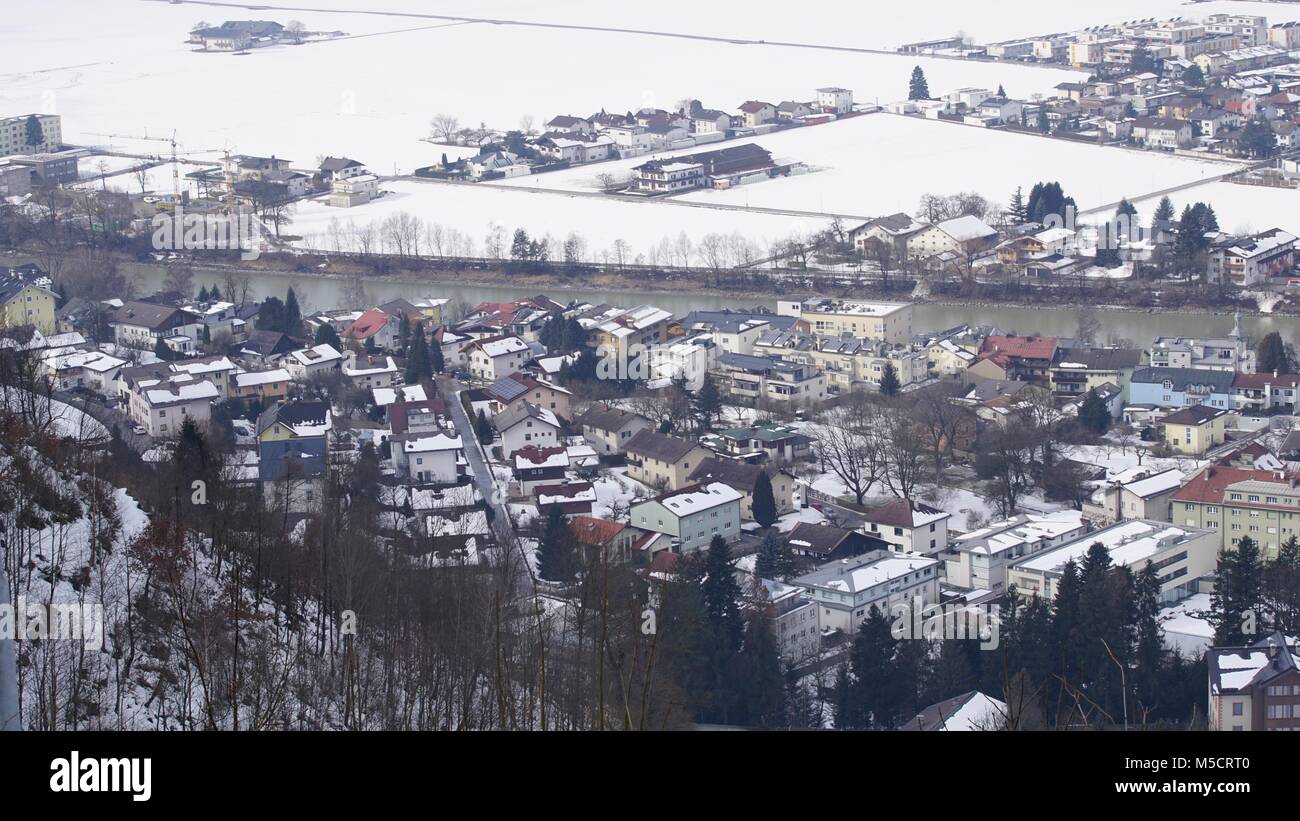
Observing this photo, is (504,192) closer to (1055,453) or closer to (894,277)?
(894,277)

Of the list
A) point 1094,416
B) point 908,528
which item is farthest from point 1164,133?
point 908,528

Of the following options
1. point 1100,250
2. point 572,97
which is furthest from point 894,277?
point 572,97

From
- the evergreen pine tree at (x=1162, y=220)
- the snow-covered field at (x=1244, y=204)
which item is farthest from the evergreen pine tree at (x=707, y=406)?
the snow-covered field at (x=1244, y=204)

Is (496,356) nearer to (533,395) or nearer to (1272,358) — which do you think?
(533,395)

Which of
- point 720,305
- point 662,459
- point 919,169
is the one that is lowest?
point 662,459

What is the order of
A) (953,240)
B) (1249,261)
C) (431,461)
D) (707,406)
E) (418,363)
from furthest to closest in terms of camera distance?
(953,240), (1249,261), (418,363), (707,406), (431,461)

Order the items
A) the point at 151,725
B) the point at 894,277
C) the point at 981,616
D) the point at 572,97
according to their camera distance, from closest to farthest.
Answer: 1. the point at 151,725
2. the point at 981,616
3. the point at 894,277
4. the point at 572,97

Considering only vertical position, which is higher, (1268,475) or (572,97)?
(572,97)
